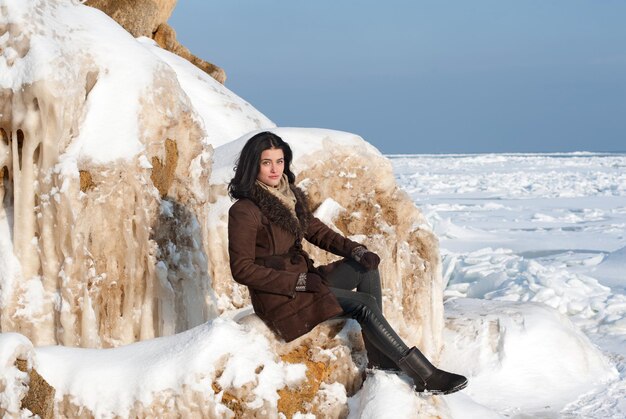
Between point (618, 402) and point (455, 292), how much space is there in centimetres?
490

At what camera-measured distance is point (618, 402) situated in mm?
7176

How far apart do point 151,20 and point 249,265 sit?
1073 centimetres

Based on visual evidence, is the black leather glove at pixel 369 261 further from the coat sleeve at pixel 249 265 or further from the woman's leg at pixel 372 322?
the coat sleeve at pixel 249 265

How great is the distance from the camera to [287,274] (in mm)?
4234

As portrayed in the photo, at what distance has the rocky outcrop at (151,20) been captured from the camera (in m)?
13.0

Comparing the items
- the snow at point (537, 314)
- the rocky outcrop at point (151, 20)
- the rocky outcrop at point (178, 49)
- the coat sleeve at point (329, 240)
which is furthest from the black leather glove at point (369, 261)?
the rocky outcrop at point (178, 49)

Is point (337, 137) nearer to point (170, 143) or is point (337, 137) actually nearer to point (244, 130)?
point (170, 143)

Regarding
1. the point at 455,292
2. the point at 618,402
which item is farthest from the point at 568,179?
the point at 618,402

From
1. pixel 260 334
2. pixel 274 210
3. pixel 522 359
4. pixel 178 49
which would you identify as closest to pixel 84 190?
pixel 274 210

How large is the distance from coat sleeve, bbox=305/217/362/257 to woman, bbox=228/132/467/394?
0.21 feet

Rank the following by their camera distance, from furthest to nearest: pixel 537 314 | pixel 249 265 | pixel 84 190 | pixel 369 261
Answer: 1. pixel 537 314
2. pixel 84 190
3. pixel 369 261
4. pixel 249 265

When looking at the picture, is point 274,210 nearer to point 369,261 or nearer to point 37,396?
point 369,261

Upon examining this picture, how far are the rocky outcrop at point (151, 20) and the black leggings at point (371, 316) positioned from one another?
29.5 feet

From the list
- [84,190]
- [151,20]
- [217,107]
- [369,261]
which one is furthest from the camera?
[151,20]
